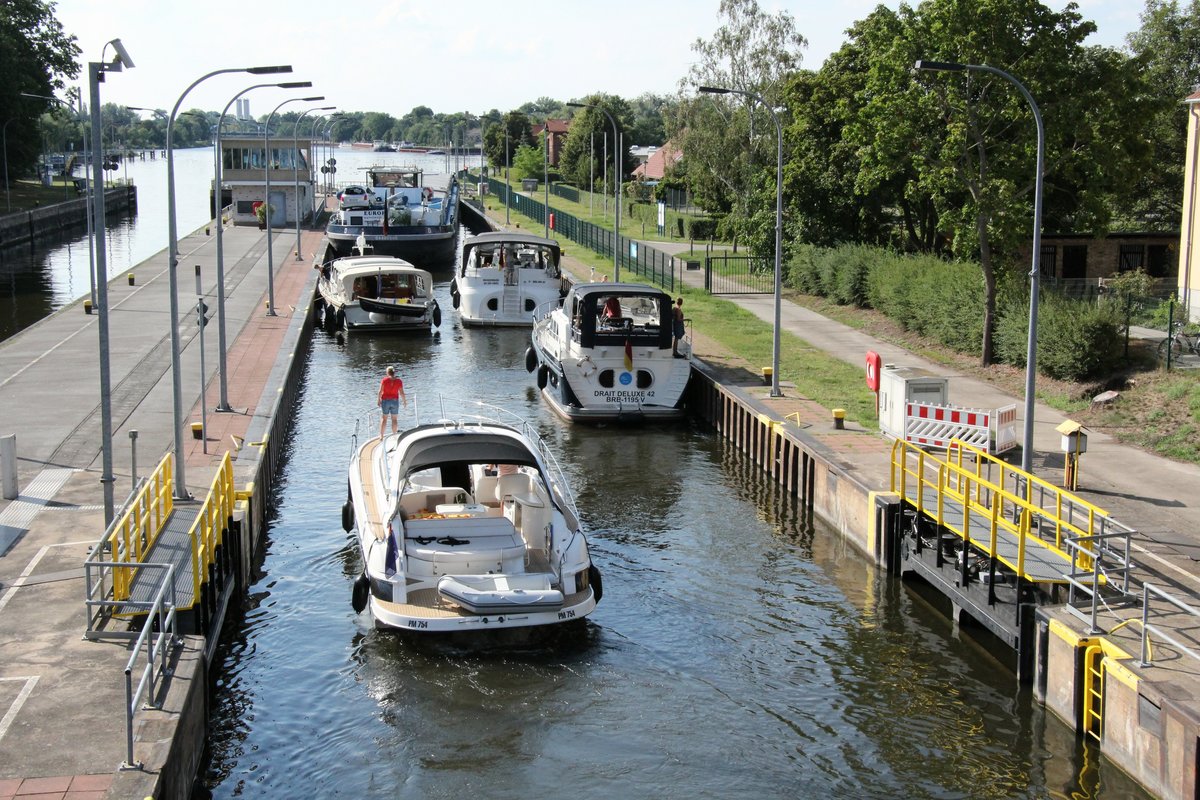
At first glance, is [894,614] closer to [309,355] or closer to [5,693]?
[5,693]

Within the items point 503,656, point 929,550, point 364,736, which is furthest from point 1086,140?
point 364,736

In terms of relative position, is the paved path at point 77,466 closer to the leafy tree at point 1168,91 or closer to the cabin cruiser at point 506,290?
the cabin cruiser at point 506,290

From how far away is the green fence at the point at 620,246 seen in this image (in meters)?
54.1

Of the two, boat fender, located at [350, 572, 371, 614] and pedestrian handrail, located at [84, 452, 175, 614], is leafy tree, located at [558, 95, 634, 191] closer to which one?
pedestrian handrail, located at [84, 452, 175, 614]

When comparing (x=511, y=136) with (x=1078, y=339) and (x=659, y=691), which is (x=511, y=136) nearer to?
(x=1078, y=339)

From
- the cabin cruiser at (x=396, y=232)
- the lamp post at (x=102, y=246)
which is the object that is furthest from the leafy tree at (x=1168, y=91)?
the lamp post at (x=102, y=246)

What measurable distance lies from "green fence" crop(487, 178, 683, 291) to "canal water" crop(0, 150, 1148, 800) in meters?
26.9

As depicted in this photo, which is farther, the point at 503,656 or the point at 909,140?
the point at 909,140

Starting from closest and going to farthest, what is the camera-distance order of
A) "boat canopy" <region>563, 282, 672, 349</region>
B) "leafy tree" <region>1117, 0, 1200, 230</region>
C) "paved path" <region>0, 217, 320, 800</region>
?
1. "paved path" <region>0, 217, 320, 800</region>
2. "boat canopy" <region>563, 282, 672, 349</region>
3. "leafy tree" <region>1117, 0, 1200, 230</region>

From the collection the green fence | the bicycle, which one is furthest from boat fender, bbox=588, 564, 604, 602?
the green fence

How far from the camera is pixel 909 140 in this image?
3222 cm

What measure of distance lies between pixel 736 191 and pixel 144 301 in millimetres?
27804

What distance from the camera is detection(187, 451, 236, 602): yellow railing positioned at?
52.2 ft

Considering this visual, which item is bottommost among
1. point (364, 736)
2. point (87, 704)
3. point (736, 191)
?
point (364, 736)
